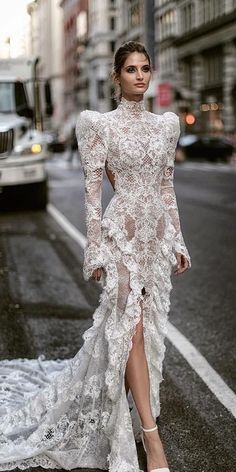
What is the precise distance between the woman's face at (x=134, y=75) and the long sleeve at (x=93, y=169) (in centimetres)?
19

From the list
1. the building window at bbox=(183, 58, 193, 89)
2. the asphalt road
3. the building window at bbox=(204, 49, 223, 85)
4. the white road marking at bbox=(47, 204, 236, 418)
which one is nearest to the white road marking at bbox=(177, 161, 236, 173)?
the building window at bbox=(204, 49, 223, 85)

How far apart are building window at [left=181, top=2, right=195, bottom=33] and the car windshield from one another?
43410 mm

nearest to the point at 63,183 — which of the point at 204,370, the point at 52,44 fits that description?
the point at 204,370

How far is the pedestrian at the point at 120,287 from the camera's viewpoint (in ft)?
11.4

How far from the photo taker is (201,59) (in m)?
56.6

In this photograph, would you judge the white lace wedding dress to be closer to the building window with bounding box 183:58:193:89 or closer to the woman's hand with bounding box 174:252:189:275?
the woman's hand with bounding box 174:252:189:275

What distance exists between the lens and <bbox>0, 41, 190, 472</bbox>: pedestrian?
136 inches

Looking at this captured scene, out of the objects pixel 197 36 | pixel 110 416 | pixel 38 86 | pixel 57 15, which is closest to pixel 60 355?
pixel 110 416

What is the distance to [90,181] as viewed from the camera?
3510 millimetres

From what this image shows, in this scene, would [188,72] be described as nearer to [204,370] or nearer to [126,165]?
[204,370]

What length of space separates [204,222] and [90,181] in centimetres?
997

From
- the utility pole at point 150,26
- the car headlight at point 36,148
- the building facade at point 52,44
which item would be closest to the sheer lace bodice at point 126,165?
the car headlight at point 36,148

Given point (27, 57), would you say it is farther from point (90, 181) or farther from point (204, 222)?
point (90, 181)

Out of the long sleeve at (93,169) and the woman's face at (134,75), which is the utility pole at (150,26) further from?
the long sleeve at (93,169)
